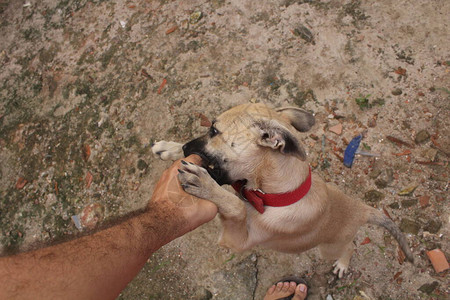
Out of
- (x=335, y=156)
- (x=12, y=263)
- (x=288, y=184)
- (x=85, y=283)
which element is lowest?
(x=335, y=156)

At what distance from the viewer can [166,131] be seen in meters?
4.88

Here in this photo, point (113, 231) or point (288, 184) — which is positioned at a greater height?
point (113, 231)

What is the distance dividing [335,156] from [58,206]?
400cm

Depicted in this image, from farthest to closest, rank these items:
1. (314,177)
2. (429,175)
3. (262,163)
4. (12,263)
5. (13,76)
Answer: (13,76), (429,175), (314,177), (262,163), (12,263)

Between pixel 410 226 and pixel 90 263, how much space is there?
3.74 meters

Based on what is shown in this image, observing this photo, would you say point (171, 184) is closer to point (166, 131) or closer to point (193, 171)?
point (193, 171)

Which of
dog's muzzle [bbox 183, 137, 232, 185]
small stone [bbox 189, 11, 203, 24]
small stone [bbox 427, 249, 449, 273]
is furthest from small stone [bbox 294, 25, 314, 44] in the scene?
small stone [bbox 427, 249, 449, 273]

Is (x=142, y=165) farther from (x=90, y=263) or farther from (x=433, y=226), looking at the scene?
(x=433, y=226)

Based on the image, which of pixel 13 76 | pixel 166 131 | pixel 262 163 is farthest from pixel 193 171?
pixel 13 76

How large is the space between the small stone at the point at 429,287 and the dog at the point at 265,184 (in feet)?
2.53

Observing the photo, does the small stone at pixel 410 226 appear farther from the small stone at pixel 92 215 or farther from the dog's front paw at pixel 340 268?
the small stone at pixel 92 215

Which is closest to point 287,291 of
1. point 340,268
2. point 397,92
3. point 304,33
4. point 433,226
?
point 340,268

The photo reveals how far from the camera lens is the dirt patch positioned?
162 inches

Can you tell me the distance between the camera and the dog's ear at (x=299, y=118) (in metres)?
3.04
